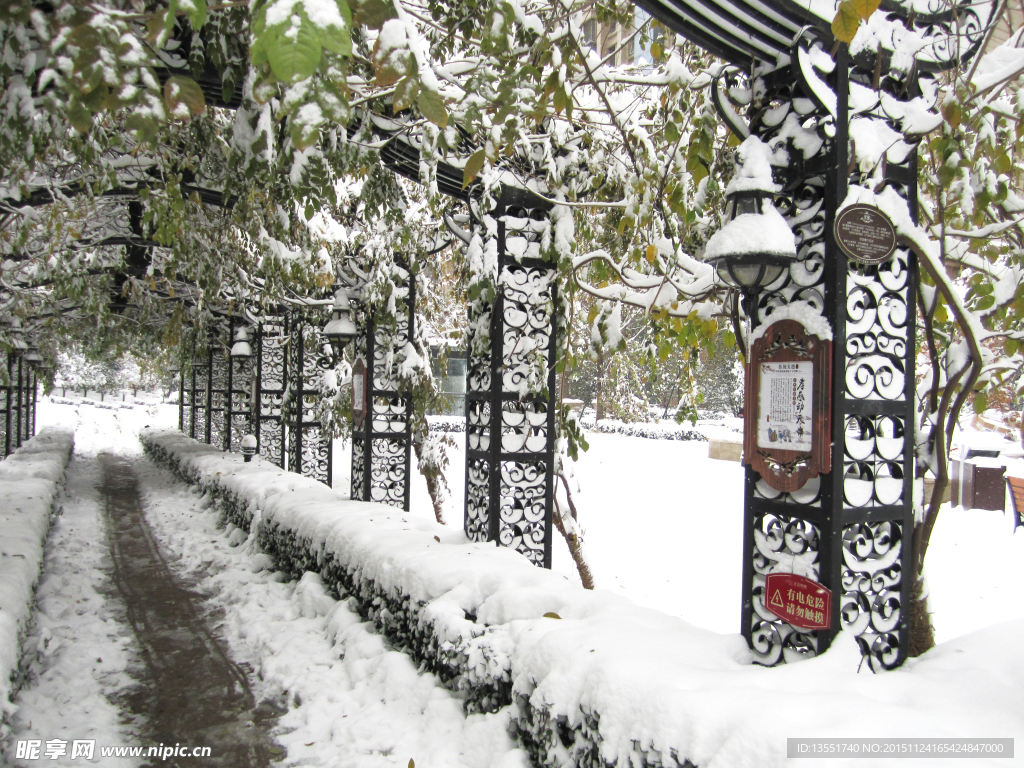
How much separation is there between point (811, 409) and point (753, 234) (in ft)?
2.68

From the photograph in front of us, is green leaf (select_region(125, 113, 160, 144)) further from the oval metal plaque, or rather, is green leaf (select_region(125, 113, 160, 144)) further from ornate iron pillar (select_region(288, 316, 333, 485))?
ornate iron pillar (select_region(288, 316, 333, 485))

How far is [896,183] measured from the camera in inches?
132

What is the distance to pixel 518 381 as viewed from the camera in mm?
5457

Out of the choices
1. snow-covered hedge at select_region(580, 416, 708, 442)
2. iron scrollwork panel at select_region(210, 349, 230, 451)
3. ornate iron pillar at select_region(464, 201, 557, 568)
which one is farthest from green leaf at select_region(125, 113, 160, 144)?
snow-covered hedge at select_region(580, 416, 708, 442)

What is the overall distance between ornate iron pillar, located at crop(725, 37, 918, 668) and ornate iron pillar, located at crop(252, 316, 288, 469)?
1333cm

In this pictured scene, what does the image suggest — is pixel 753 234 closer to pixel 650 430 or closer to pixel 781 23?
pixel 781 23

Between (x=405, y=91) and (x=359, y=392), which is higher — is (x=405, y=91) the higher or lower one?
the higher one

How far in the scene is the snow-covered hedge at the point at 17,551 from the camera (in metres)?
3.88

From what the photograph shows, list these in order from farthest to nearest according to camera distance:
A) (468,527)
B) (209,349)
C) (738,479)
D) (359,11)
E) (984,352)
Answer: (738,479)
(209,349)
(468,527)
(984,352)
(359,11)

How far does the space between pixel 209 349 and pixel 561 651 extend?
16.8m

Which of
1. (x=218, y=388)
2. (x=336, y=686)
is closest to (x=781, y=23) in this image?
(x=336, y=686)

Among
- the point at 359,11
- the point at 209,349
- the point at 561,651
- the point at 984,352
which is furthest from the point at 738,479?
the point at 359,11

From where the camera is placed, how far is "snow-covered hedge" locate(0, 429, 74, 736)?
3877 millimetres

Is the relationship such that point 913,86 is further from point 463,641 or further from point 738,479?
point 738,479
